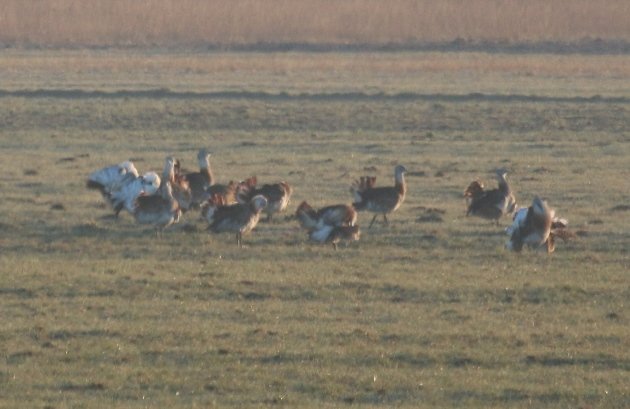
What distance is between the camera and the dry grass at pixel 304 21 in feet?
197

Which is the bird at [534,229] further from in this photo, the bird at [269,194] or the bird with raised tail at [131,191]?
the bird with raised tail at [131,191]

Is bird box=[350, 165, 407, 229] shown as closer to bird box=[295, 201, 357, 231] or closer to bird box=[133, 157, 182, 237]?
bird box=[295, 201, 357, 231]

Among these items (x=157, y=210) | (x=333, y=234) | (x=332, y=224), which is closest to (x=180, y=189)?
(x=157, y=210)

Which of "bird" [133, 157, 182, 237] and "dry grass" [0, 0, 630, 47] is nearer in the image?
"bird" [133, 157, 182, 237]

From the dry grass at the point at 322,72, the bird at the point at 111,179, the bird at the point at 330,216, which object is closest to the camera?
the bird at the point at 330,216

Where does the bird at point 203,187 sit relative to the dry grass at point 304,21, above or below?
below

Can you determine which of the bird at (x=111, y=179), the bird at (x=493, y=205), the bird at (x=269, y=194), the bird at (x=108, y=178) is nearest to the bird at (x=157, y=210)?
the bird at (x=269, y=194)

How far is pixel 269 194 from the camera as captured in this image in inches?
579

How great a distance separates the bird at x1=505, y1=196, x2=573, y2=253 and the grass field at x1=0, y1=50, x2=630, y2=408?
143mm

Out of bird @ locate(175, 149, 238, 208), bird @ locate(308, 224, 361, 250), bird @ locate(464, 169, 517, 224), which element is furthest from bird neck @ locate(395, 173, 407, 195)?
bird @ locate(175, 149, 238, 208)

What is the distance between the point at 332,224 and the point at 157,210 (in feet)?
5.47

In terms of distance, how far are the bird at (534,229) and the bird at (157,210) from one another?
10.4ft

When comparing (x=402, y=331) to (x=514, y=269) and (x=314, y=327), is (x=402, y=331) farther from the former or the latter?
(x=514, y=269)

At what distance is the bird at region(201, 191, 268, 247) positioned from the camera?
13523 mm
